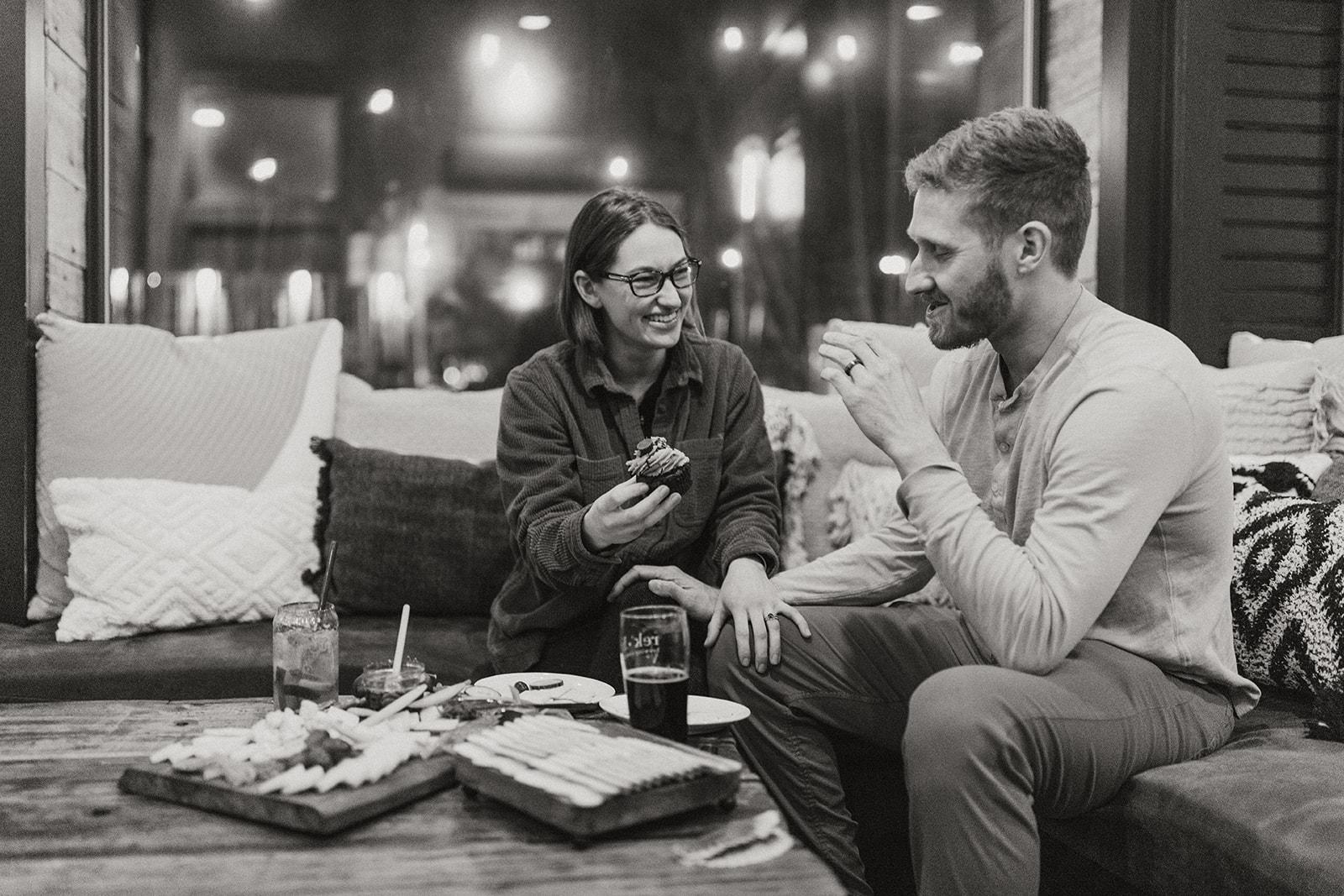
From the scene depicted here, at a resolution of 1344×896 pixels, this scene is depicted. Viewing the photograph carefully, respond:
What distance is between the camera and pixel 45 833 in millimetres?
1074

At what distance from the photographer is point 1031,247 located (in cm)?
162

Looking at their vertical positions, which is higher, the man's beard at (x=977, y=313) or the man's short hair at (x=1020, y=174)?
the man's short hair at (x=1020, y=174)

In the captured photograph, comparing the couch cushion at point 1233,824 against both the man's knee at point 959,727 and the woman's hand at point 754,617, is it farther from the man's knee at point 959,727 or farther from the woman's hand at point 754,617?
the woman's hand at point 754,617

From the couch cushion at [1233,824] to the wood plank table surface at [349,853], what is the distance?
550mm

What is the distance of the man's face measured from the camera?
162cm

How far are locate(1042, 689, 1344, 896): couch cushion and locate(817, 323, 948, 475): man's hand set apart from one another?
50cm

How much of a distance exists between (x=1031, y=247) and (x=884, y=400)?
311 mm

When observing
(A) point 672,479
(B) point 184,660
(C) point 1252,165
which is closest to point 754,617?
(A) point 672,479

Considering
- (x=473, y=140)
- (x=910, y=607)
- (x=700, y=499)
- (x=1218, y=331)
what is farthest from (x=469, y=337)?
(x=1218, y=331)

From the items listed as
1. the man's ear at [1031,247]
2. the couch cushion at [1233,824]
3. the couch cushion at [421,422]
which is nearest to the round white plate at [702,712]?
the couch cushion at [1233,824]

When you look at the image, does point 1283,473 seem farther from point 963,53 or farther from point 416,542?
point 963,53

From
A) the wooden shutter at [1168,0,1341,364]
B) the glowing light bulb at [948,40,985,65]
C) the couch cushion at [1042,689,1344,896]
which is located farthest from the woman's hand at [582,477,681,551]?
the glowing light bulb at [948,40,985,65]

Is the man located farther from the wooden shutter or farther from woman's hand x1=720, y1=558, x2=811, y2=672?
the wooden shutter

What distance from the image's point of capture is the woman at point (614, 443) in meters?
2.00
